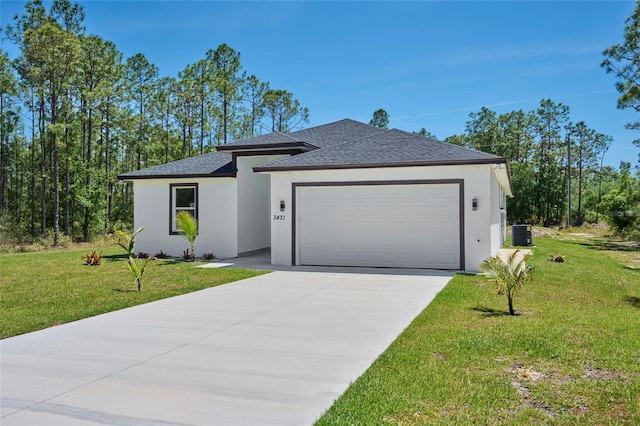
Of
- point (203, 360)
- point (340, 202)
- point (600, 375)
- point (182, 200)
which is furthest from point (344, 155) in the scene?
point (600, 375)

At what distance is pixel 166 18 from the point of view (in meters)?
18.4

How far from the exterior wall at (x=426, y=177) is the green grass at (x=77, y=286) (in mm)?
1872

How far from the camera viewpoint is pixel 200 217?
16.0 metres

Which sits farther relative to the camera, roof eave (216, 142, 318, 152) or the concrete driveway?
roof eave (216, 142, 318, 152)

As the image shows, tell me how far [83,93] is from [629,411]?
29765 mm

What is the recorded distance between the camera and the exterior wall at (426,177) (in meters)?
12.2

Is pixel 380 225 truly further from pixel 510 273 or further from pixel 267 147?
pixel 510 273

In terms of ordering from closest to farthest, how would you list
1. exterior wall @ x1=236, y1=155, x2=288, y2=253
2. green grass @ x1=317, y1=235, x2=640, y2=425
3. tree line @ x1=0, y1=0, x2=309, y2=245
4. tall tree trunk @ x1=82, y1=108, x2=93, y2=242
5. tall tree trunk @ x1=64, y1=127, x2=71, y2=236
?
green grass @ x1=317, y1=235, x2=640, y2=425, exterior wall @ x1=236, y1=155, x2=288, y2=253, tree line @ x1=0, y1=0, x2=309, y2=245, tall tree trunk @ x1=64, y1=127, x2=71, y2=236, tall tree trunk @ x1=82, y1=108, x2=93, y2=242

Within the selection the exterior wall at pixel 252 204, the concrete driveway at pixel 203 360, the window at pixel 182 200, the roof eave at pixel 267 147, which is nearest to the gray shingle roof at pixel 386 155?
the roof eave at pixel 267 147

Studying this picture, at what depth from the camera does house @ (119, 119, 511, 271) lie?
12398 mm

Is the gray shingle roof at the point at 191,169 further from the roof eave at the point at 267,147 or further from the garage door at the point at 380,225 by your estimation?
the garage door at the point at 380,225

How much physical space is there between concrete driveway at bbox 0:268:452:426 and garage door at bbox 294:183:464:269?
3935mm

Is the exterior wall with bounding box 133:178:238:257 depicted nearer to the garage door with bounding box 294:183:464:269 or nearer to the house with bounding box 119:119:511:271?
the house with bounding box 119:119:511:271

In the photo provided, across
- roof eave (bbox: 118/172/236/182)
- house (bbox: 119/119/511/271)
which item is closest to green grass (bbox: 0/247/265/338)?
house (bbox: 119/119/511/271)
